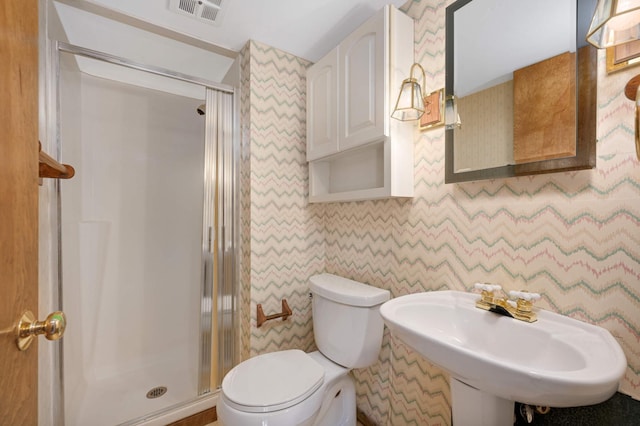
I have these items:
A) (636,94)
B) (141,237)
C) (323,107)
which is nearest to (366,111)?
(323,107)

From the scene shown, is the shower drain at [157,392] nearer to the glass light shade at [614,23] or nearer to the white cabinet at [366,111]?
the white cabinet at [366,111]

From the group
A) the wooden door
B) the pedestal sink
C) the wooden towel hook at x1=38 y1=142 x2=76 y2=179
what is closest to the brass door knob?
the wooden door

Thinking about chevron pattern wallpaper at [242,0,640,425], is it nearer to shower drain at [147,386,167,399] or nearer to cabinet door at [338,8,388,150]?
cabinet door at [338,8,388,150]

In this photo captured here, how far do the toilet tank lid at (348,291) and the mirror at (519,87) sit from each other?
0.63m

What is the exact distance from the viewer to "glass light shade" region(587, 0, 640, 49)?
58 cm

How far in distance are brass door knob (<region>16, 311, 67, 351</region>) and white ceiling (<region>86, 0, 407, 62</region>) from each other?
4.87 ft

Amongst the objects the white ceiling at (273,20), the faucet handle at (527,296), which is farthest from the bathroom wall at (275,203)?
the faucet handle at (527,296)

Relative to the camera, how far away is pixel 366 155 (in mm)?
1549

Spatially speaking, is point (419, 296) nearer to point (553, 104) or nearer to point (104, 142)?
point (553, 104)

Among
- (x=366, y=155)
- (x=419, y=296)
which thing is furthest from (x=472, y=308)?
(x=366, y=155)

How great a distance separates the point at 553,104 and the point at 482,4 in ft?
1.65

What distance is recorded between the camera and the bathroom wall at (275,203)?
1.66 m

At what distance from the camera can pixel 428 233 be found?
1.26 m

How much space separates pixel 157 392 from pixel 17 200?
182cm
